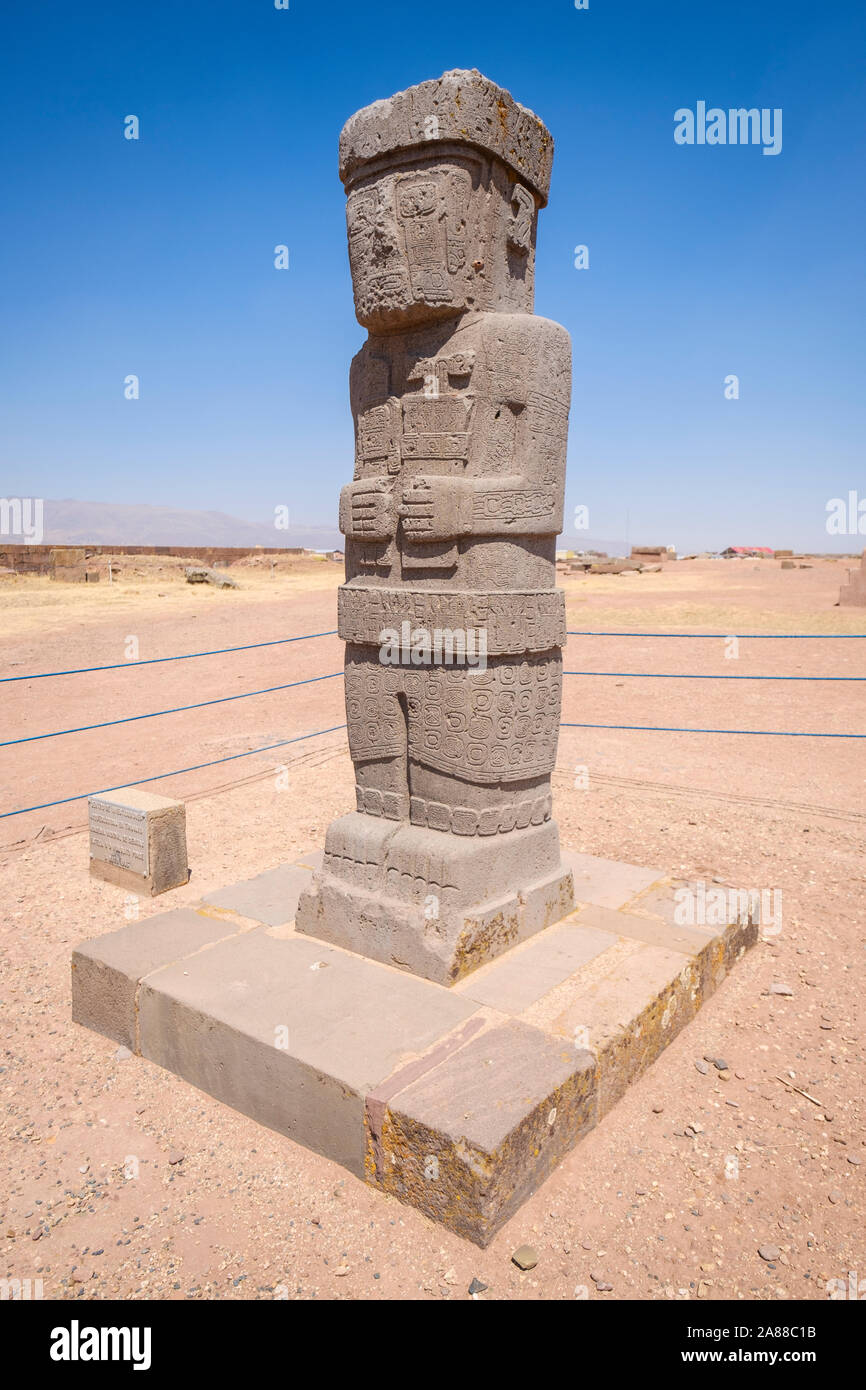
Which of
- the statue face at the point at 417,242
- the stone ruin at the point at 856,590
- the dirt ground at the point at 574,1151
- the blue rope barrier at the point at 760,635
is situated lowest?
the dirt ground at the point at 574,1151

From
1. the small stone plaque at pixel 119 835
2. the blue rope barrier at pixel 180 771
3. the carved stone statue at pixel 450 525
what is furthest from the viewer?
the blue rope barrier at pixel 180 771

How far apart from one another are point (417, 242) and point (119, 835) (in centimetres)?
370

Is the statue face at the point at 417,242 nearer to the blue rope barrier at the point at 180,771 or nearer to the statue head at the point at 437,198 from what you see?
the statue head at the point at 437,198

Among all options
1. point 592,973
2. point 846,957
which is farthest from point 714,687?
point 592,973

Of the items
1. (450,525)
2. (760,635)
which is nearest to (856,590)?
(760,635)

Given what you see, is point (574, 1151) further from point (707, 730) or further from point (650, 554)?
point (650, 554)

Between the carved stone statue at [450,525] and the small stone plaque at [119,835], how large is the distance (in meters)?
1.64

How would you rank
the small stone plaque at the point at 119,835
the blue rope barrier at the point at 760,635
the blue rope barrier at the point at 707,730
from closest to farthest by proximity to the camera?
1. the small stone plaque at the point at 119,835
2. the blue rope barrier at the point at 760,635
3. the blue rope barrier at the point at 707,730

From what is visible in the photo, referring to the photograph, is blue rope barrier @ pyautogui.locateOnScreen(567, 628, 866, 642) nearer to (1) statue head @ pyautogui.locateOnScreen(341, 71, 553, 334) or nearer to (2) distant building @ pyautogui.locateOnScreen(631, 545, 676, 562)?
(1) statue head @ pyautogui.locateOnScreen(341, 71, 553, 334)

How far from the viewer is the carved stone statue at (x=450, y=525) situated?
3.30 metres

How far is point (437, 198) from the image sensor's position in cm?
321

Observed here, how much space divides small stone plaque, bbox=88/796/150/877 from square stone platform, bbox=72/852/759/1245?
0.95 meters
